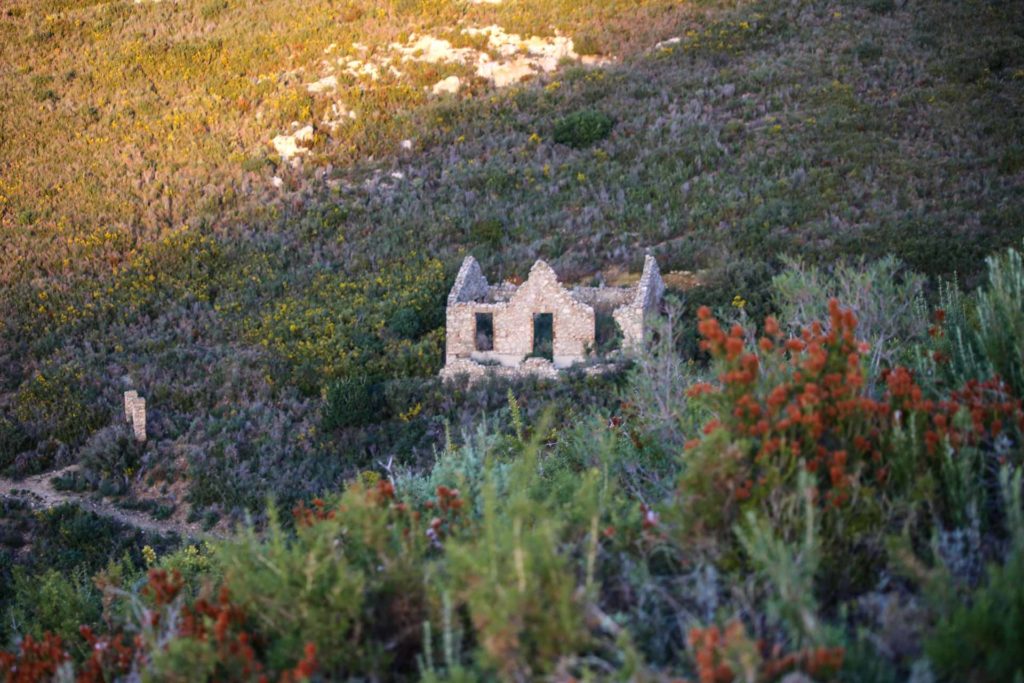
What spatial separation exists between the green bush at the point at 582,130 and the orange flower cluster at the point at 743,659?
31561 mm

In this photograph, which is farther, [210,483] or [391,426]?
[391,426]

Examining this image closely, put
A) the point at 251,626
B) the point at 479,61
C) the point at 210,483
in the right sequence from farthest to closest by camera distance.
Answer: the point at 479,61, the point at 210,483, the point at 251,626

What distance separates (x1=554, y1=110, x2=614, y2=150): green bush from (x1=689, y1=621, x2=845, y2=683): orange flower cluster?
31561 millimetres

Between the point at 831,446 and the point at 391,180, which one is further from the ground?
the point at 391,180

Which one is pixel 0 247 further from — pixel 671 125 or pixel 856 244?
pixel 856 244

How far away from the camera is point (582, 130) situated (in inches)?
1342

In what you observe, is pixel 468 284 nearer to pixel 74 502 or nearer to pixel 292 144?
pixel 74 502

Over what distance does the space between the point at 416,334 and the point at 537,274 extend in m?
4.65

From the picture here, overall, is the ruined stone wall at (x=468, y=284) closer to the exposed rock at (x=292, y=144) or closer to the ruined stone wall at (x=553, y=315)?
the ruined stone wall at (x=553, y=315)

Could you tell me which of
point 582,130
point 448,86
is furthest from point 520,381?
point 448,86

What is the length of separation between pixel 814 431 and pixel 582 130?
30.6 m

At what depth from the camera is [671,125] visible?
34.2 meters

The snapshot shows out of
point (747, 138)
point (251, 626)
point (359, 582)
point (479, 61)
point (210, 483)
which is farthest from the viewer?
point (479, 61)

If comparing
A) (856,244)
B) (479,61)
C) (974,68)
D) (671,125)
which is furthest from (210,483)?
(974,68)
